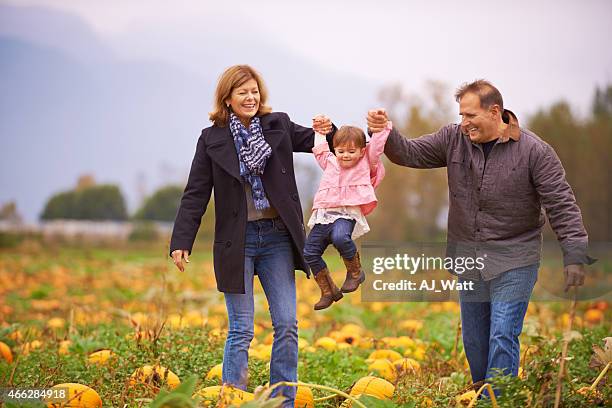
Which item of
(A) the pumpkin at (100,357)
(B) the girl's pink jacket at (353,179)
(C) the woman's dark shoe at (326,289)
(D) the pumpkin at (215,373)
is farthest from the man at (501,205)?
(A) the pumpkin at (100,357)

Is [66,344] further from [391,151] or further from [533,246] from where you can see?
[533,246]

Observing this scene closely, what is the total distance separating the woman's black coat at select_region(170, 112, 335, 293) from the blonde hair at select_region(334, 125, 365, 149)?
0.19 meters

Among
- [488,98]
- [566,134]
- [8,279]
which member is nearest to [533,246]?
[488,98]

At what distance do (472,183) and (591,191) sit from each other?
15470 millimetres

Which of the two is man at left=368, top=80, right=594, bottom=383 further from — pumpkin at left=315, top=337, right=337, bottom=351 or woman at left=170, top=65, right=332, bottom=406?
pumpkin at left=315, top=337, right=337, bottom=351

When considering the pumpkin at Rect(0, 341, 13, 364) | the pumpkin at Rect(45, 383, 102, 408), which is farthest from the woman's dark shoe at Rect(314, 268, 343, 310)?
the pumpkin at Rect(0, 341, 13, 364)

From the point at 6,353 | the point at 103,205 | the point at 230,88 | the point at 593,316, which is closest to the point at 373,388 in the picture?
the point at 230,88

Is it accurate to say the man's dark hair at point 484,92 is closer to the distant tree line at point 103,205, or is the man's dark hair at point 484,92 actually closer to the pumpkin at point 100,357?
the pumpkin at point 100,357

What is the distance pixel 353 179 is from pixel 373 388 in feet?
3.81

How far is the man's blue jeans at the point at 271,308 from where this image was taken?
4.42 metres

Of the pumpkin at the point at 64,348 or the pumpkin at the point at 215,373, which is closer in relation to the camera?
the pumpkin at the point at 215,373

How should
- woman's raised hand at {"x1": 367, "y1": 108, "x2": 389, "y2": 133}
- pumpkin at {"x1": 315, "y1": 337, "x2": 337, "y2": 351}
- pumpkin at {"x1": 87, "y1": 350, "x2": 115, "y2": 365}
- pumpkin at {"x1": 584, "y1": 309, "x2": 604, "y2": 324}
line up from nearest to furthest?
1. woman's raised hand at {"x1": 367, "y1": 108, "x2": 389, "y2": 133}
2. pumpkin at {"x1": 87, "y1": 350, "x2": 115, "y2": 365}
3. pumpkin at {"x1": 315, "y1": 337, "x2": 337, "y2": 351}
4. pumpkin at {"x1": 584, "y1": 309, "x2": 604, "y2": 324}

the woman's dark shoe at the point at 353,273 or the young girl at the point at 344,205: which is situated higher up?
the young girl at the point at 344,205

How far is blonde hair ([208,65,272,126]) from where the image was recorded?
4.46 metres
